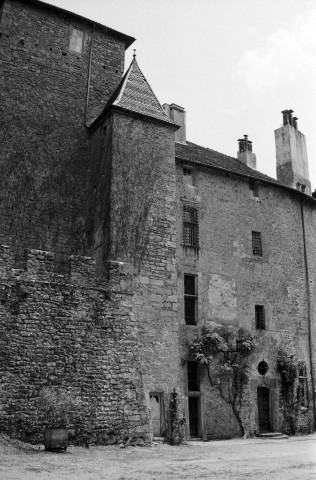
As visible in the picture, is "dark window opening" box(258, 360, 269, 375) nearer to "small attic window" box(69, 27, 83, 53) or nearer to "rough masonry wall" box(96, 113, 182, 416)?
"rough masonry wall" box(96, 113, 182, 416)

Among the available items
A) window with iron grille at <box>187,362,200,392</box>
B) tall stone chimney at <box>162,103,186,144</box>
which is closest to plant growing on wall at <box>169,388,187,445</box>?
window with iron grille at <box>187,362,200,392</box>

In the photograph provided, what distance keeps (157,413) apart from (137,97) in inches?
389

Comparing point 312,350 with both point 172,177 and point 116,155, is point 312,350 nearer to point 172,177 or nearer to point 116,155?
point 172,177

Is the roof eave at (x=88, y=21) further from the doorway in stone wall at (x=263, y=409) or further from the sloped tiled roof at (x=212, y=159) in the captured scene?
the doorway in stone wall at (x=263, y=409)

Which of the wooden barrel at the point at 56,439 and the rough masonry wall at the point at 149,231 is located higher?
the rough masonry wall at the point at 149,231

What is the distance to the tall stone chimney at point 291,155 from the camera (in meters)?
24.3

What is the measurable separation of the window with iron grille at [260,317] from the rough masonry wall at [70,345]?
24.0ft

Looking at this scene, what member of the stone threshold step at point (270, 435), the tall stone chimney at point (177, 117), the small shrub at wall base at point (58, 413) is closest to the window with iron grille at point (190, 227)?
the tall stone chimney at point (177, 117)

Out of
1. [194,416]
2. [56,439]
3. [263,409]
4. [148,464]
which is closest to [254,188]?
[263,409]

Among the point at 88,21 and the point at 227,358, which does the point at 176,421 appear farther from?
the point at 88,21

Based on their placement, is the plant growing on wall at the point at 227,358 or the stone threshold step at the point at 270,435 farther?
the stone threshold step at the point at 270,435

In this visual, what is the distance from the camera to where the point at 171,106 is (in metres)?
21.6

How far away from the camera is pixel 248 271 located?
19.8m

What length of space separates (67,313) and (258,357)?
9042 millimetres
